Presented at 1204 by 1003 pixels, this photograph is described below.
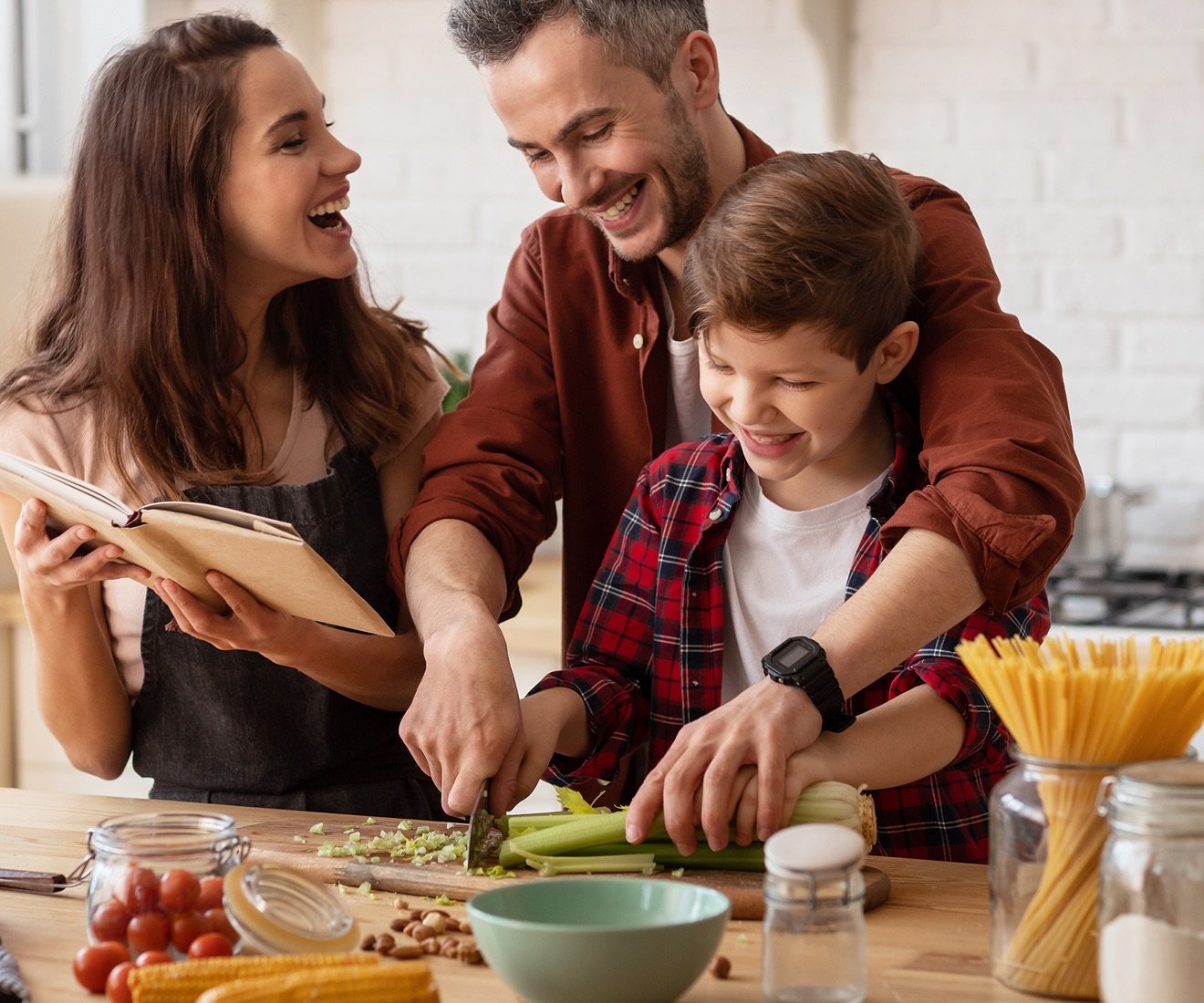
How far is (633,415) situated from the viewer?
6.27 feet

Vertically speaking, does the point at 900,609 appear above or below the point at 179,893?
above

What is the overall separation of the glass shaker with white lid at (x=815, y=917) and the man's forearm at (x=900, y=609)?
0.36 m

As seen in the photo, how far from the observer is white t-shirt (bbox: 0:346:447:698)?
6.10 feet

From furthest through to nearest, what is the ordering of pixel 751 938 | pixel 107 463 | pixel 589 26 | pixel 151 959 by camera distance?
pixel 107 463, pixel 589 26, pixel 751 938, pixel 151 959

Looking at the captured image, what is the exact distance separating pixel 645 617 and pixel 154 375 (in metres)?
0.69

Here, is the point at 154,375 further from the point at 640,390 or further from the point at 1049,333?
the point at 1049,333

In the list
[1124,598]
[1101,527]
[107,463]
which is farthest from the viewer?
[1101,527]

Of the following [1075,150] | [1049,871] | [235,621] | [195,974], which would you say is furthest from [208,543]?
[1075,150]

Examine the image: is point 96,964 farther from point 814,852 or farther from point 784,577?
point 784,577

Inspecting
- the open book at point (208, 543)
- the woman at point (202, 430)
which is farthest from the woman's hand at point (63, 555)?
the woman at point (202, 430)

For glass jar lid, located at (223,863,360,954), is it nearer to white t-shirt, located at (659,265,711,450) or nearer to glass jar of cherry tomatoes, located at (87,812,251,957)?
glass jar of cherry tomatoes, located at (87,812,251,957)

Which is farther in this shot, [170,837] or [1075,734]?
[170,837]

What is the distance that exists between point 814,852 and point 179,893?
1.46ft

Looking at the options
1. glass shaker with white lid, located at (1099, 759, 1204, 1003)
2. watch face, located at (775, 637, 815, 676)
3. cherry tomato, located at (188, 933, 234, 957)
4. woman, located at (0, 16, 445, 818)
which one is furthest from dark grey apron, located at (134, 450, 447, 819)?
glass shaker with white lid, located at (1099, 759, 1204, 1003)
